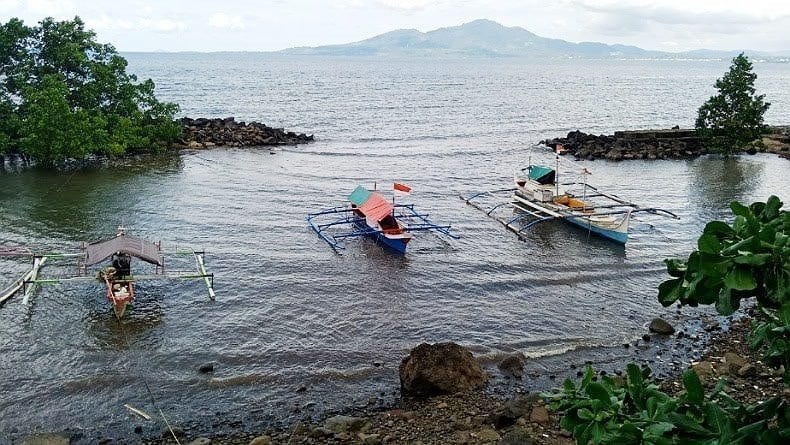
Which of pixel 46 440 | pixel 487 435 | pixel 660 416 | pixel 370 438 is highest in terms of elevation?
pixel 660 416

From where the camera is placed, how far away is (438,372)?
1467cm

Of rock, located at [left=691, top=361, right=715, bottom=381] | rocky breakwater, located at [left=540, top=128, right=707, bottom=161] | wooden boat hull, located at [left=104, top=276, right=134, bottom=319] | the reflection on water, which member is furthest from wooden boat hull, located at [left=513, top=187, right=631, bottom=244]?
wooden boat hull, located at [left=104, top=276, right=134, bottom=319]

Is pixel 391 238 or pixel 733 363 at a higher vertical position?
pixel 391 238

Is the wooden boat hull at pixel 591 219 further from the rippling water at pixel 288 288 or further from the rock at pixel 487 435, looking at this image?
the rock at pixel 487 435

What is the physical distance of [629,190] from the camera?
3906cm

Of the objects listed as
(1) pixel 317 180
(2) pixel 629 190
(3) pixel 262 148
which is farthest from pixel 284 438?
(3) pixel 262 148

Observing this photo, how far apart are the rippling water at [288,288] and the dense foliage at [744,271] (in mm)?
11935

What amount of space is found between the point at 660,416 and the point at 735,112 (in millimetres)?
52557

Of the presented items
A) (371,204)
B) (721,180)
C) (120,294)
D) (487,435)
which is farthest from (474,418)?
(721,180)

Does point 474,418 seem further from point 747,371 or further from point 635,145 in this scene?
point 635,145

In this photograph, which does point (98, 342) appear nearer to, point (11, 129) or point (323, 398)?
point (323, 398)

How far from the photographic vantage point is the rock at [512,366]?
16.1m

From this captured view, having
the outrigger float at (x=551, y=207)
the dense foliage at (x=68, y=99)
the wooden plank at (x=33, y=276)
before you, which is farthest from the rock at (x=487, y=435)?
the dense foliage at (x=68, y=99)

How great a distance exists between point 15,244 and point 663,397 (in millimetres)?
27032
